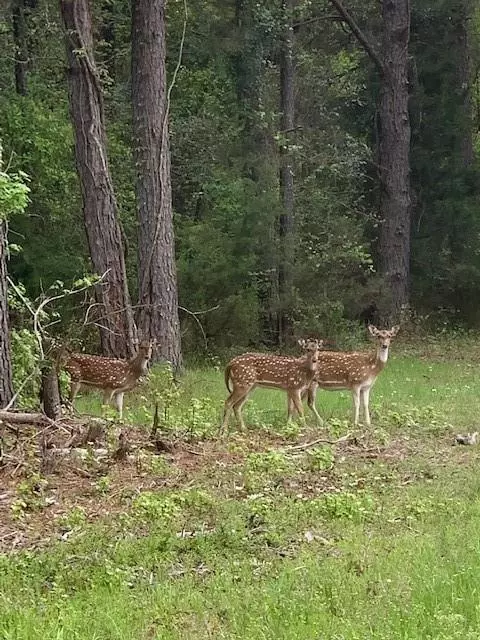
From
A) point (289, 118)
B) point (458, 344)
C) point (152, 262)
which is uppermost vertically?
point (289, 118)

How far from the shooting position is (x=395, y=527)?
24.0 ft

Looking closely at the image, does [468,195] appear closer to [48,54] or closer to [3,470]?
[48,54]

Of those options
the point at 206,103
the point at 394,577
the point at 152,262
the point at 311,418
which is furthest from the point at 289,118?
the point at 394,577

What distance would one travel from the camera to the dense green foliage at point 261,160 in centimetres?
2097

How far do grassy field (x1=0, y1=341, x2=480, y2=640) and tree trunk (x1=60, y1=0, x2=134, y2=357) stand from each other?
202 inches

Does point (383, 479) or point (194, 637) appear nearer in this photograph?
point (194, 637)

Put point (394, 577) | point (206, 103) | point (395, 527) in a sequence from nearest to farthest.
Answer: point (394, 577)
point (395, 527)
point (206, 103)

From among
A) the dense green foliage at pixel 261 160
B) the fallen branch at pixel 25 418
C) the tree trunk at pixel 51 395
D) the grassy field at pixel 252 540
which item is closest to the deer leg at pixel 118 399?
the grassy field at pixel 252 540

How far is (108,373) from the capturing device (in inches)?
544

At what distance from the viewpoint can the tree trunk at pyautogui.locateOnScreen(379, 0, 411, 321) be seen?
1029 inches

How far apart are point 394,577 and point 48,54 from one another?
1989 cm

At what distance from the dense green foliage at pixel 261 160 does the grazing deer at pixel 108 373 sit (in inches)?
217

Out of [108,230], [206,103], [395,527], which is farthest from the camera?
[206,103]

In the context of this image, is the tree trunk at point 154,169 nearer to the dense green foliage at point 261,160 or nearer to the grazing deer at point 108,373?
the dense green foliage at point 261,160
